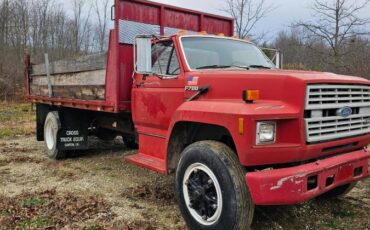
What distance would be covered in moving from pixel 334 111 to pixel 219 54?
74.2 inches

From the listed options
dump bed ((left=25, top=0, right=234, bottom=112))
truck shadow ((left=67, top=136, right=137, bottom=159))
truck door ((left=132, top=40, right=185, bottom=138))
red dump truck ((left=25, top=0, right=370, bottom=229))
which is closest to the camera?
red dump truck ((left=25, top=0, right=370, bottom=229))

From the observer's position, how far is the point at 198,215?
4254mm

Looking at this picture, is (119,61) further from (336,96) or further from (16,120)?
(16,120)

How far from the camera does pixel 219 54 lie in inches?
215

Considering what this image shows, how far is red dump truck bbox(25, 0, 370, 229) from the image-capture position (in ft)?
12.3

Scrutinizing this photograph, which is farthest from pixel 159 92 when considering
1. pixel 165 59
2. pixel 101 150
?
pixel 101 150

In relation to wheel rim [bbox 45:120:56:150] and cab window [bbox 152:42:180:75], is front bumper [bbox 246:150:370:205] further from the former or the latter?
wheel rim [bbox 45:120:56:150]

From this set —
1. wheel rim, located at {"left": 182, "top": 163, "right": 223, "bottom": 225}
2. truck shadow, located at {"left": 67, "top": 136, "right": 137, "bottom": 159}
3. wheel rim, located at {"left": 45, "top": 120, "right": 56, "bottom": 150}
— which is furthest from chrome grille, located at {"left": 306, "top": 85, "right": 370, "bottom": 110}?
wheel rim, located at {"left": 45, "top": 120, "right": 56, "bottom": 150}

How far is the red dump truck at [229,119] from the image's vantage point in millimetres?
3756

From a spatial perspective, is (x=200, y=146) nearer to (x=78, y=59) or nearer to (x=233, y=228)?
(x=233, y=228)

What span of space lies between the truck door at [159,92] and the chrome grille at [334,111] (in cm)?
170

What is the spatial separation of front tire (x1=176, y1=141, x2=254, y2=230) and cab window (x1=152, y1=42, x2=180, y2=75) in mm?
1401

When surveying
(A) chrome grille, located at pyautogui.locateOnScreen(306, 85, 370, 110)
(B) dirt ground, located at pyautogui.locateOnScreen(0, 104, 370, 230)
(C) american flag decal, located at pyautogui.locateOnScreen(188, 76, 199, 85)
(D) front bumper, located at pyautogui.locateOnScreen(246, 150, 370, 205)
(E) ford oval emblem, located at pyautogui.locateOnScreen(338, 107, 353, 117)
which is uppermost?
(C) american flag decal, located at pyautogui.locateOnScreen(188, 76, 199, 85)

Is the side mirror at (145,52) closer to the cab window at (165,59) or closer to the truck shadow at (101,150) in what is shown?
the cab window at (165,59)
